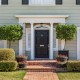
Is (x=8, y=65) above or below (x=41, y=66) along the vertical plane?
above

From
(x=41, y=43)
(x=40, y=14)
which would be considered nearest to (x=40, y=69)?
(x=41, y=43)

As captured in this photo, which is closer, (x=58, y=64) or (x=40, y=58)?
(x=58, y=64)

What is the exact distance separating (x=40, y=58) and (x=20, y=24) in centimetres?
294

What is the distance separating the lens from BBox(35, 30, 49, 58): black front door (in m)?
22.2

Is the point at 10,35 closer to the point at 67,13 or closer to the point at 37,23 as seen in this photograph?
the point at 37,23

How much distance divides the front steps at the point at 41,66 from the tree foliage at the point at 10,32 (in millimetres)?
2358

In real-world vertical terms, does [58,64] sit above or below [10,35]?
below

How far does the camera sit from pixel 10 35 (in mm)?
20953

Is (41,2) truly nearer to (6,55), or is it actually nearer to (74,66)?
(6,55)

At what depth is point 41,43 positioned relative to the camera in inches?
876

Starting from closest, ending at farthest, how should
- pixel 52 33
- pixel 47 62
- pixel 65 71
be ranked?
pixel 65 71 → pixel 47 62 → pixel 52 33

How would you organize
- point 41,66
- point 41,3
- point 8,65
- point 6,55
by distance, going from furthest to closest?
point 41,3, point 41,66, point 6,55, point 8,65

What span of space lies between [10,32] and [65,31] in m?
3.89

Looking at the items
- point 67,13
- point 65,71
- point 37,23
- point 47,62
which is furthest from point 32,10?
point 65,71
